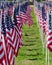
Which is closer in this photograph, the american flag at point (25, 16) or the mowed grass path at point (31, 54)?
the mowed grass path at point (31, 54)

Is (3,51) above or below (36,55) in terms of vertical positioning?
above

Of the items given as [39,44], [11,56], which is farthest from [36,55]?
[11,56]

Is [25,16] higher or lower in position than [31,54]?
higher

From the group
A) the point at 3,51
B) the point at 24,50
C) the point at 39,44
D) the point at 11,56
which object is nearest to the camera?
the point at 3,51

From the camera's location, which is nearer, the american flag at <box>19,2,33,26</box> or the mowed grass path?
the mowed grass path

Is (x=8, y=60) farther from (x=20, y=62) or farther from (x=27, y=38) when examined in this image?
(x=27, y=38)

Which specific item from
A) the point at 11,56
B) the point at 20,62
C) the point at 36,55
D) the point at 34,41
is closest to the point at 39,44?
the point at 34,41

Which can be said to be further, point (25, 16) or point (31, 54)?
point (25, 16)

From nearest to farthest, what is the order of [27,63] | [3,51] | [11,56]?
[3,51], [11,56], [27,63]

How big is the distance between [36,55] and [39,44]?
4455 millimetres

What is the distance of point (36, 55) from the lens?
22656mm

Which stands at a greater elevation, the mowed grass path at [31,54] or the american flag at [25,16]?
the american flag at [25,16]

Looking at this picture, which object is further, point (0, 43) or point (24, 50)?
point (24, 50)

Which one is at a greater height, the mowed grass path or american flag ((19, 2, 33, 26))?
american flag ((19, 2, 33, 26))
